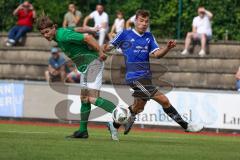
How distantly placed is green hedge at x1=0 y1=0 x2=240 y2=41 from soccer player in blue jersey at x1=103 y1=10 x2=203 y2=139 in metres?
12.5

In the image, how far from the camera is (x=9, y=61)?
89.9 feet

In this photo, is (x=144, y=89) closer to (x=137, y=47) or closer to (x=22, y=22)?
(x=137, y=47)

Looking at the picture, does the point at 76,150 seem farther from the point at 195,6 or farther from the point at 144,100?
the point at 195,6

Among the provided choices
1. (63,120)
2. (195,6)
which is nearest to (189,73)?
(195,6)

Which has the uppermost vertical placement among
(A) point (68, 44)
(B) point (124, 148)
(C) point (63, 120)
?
(A) point (68, 44)

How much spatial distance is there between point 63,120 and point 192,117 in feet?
11.5

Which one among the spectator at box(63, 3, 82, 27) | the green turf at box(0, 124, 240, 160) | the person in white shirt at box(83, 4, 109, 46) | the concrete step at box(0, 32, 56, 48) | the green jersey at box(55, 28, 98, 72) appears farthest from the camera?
the concrete step at box(0, 32, 56, 48)

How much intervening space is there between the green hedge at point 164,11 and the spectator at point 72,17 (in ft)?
5.08

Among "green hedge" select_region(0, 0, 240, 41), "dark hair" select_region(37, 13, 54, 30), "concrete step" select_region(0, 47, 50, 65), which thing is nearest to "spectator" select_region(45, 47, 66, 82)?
"concrete step" select_region(0, 47, 50, 65)

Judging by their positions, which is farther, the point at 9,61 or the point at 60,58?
the point at 9,61

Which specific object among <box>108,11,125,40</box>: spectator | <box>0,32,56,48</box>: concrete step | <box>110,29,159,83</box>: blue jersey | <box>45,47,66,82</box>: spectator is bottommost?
<box>45,47,66,82</box>: spectator

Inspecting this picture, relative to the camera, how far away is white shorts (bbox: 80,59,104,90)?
14.2m

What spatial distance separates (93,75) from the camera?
46.9 ft

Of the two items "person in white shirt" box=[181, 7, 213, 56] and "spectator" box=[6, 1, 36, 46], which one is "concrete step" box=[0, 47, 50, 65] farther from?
"person in white shirt" box=[181, 7, 213, 56]
